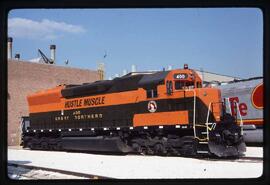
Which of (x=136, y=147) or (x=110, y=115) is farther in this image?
(x=110, y=115)

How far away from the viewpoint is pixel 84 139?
67.3 feet

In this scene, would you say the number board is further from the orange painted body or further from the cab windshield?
the cab windshield

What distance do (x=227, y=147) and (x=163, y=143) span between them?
2.67 meters

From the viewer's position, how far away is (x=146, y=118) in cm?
1777

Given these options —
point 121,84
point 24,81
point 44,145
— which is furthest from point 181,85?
point 24,81

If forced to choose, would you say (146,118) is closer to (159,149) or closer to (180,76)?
(159,149)

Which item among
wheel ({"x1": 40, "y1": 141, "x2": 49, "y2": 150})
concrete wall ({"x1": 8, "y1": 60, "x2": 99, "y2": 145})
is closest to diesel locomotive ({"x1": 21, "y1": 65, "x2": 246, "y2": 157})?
wheel ({"x1": 40, "y1": 141, "x2": 49, "y2": 150})

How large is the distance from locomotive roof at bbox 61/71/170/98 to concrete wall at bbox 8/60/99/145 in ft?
21.5

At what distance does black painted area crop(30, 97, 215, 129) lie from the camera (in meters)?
16.5

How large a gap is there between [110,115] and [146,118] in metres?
2.45
